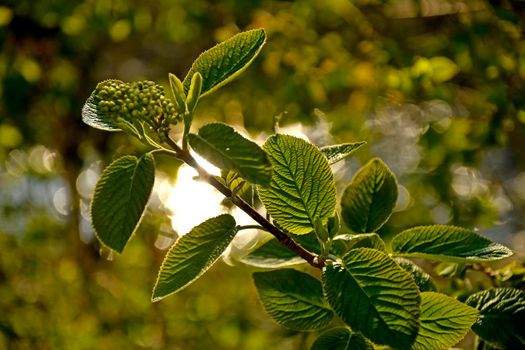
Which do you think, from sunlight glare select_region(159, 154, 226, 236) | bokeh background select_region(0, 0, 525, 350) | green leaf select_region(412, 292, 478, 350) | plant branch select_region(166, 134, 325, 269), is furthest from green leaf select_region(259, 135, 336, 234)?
sunlight glare select_region(159, 154, 226, 236)

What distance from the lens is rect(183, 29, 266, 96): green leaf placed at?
602mm

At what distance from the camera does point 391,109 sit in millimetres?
2535

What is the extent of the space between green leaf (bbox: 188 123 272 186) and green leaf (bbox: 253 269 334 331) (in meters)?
0.22

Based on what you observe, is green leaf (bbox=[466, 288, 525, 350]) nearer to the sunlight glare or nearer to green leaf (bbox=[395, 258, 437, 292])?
green leaf (bbox=[395, 258, 437, 292])

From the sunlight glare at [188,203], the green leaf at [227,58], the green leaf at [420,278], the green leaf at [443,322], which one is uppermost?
the green leaf at [227,58]

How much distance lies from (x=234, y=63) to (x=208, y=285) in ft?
6.46

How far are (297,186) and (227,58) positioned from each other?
0.12 metres

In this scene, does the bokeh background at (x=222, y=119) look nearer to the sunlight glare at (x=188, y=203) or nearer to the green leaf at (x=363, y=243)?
the sunlight glare at (x=188, y=203)

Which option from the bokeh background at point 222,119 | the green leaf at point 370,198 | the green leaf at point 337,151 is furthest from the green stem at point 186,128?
the bokeh background at point 222,119

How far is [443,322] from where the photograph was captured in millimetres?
640

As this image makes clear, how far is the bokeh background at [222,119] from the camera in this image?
1.75 meters

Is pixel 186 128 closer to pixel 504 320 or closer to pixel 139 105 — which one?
pixel 139 105

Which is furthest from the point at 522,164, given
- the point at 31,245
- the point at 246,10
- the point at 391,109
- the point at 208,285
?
the point at 31,245

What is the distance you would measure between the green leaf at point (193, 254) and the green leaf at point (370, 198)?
18 cm
